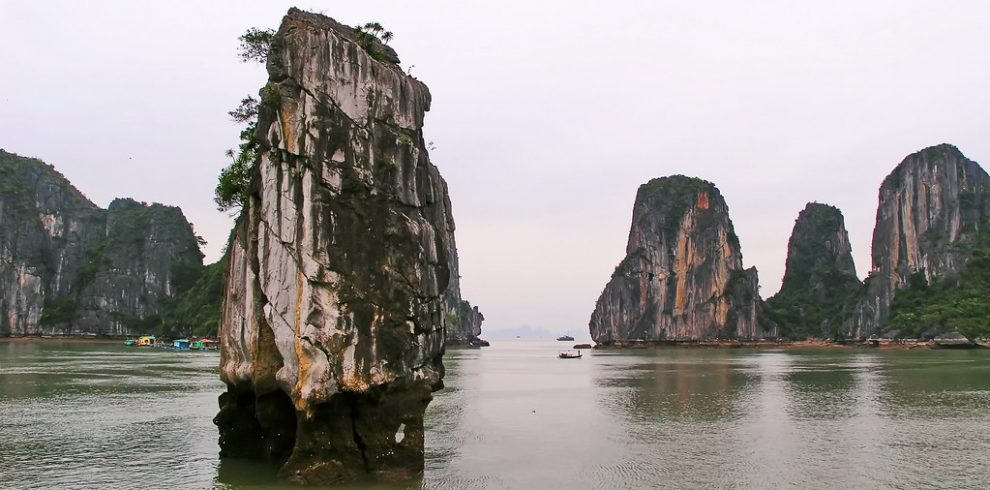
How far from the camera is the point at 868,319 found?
130 metres

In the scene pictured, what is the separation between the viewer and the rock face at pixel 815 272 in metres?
153

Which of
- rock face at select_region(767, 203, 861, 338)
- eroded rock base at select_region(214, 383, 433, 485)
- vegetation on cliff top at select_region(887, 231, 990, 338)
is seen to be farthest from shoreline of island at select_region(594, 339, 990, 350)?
eroded rock base at select_region(214, 383, 433, 485)

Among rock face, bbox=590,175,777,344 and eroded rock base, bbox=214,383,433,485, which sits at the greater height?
rock face, bbox=590,175,777,344

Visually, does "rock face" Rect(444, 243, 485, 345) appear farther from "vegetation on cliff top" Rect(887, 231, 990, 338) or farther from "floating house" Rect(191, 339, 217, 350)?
"vegetation on cliff top" Rect(887, 231, 990, 338)

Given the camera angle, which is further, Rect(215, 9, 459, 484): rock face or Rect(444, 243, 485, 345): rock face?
Rect(444, 243, 485, 345): rock face

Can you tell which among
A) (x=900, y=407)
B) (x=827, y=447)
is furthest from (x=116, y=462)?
(x=900, y=407)

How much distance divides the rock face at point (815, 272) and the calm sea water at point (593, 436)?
4514 inches

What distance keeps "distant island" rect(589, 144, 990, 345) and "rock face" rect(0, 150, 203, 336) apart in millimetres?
86737

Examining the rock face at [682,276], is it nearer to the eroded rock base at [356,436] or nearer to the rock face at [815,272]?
the rock face at [815,272]

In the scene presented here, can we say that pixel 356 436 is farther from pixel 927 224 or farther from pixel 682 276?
pixel 682 276

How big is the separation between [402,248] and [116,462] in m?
8.98

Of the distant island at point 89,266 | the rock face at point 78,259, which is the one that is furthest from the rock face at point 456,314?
the rock face at point 78,259

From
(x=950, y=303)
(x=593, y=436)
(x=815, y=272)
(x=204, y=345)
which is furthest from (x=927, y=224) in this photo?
(x=593, y=436)

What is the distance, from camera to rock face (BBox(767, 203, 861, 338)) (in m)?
153
